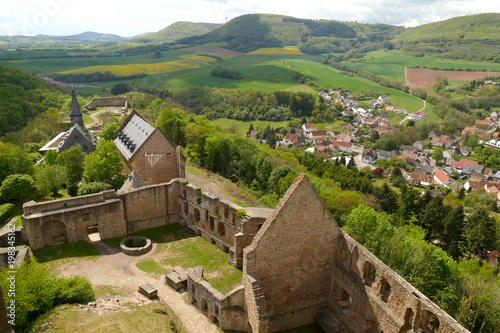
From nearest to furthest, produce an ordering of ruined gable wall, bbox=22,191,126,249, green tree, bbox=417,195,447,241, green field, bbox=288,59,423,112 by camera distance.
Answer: ruined gable wall, bbox=22,191,126,249
green tree, bbox=417,195,447,241
green field, bbox=288,59,423,112

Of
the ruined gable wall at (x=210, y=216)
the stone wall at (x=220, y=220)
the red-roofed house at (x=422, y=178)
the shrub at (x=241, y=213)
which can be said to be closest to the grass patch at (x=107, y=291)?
the stone wall at (x=220, y=220)

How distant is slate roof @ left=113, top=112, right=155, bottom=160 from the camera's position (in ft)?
145

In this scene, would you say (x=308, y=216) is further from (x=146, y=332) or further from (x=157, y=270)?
(x=157, y=270)

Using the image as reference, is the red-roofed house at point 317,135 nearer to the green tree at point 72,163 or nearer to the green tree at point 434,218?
the green tree at point 434,218

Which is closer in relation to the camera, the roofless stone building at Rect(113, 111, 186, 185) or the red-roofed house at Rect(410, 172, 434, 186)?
the roofless stone building at Rect(113, 111, 186, 185)

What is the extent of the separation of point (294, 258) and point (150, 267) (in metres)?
13.9

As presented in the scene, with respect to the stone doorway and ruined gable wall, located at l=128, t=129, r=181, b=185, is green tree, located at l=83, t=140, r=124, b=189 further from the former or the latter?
the stone doorway

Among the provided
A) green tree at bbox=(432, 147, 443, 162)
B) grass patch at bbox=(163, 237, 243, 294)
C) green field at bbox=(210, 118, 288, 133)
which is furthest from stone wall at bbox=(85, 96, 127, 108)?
green tree at bbox=(432, 147, 443, 162)

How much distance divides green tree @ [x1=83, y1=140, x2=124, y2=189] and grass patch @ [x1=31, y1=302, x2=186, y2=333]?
19.5 m

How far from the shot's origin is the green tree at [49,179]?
37.8 metres

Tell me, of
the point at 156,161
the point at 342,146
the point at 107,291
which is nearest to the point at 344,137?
the point at 342,146

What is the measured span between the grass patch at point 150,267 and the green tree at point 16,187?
1836cm

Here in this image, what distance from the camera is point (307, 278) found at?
2272cm

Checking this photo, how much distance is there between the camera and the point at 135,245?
107ft
